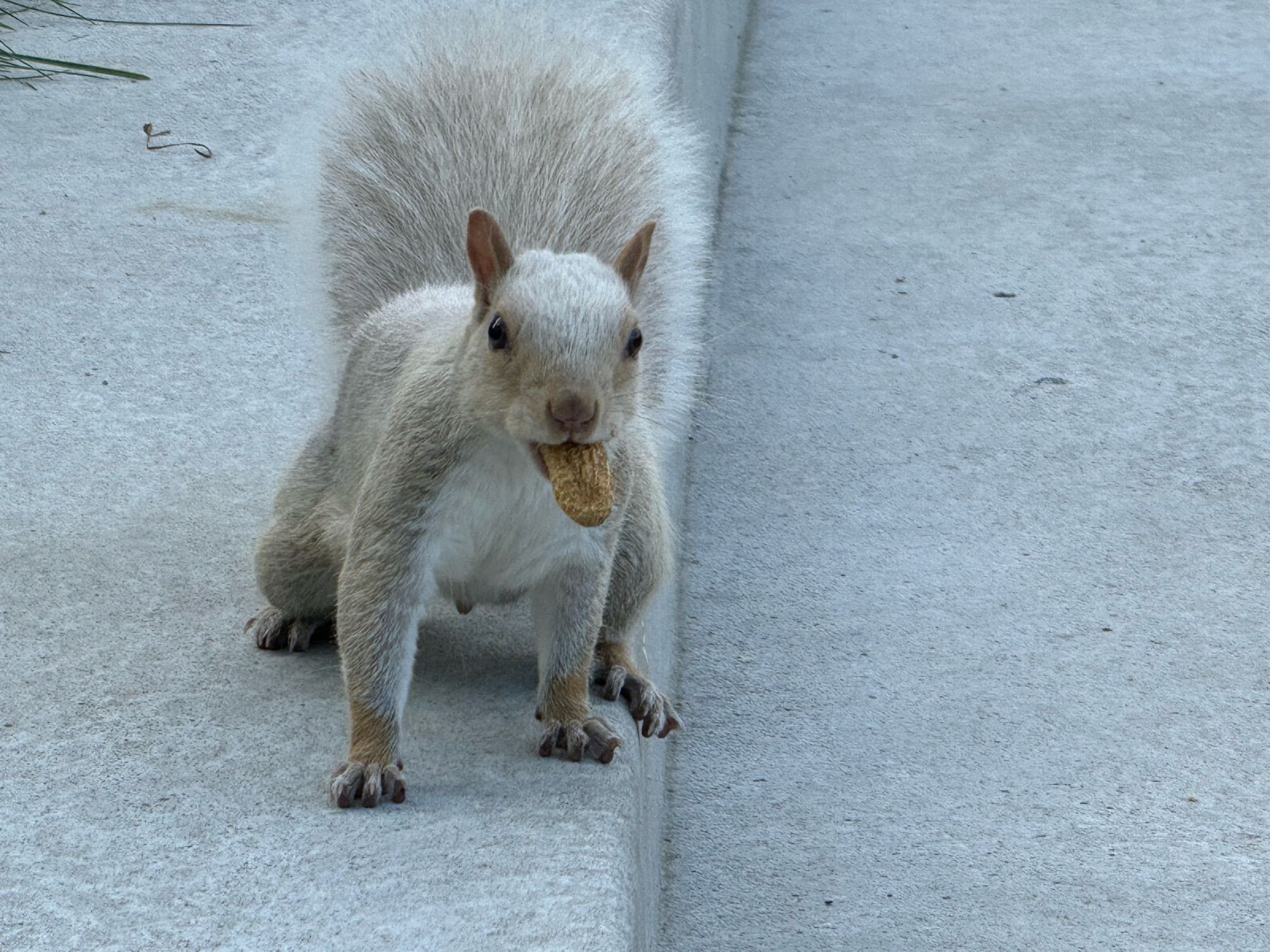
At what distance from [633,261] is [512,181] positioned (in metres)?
0.77

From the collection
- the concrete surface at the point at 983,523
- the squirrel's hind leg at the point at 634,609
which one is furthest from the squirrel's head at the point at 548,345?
the concrete surface at the point at 983,523

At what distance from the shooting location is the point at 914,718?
3119 mm

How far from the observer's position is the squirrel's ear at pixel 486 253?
1.95 meters

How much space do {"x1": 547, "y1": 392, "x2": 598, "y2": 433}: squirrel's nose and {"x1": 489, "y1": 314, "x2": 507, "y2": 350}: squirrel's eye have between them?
133 mm

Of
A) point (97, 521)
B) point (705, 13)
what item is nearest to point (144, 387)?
point (97, 521)

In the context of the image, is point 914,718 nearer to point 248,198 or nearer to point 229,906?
point 229,906

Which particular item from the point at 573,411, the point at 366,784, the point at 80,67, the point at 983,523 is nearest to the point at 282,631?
the point at 366,784

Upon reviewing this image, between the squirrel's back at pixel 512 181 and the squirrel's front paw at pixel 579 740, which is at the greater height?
the squirrel's back at pixel 512 181

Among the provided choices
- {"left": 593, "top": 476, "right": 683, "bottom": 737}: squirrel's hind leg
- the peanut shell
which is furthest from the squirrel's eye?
{"left": 593, "top": 476, "right": 683, "bottom": 737}: squirrel's hind leg

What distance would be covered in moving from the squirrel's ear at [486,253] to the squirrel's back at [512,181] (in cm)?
60

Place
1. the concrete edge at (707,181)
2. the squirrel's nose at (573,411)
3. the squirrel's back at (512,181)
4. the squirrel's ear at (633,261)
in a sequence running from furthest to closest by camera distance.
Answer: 1. the squirrel's back at (512,181)
2. the concrete edge at (707,181)
3. the squirrel's ear at (633,261)
4. the squirrel's nose at (573,411)

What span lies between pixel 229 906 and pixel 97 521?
1155mm

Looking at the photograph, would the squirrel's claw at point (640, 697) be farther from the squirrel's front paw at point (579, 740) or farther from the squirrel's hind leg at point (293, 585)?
the squirrel's hind leg at point (293, 585)

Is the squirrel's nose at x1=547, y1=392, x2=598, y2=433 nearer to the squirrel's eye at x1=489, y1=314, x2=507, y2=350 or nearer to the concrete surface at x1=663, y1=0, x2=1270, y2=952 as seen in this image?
the squirrel's eye at x1=489, y1=314, x2=507, y2=350
